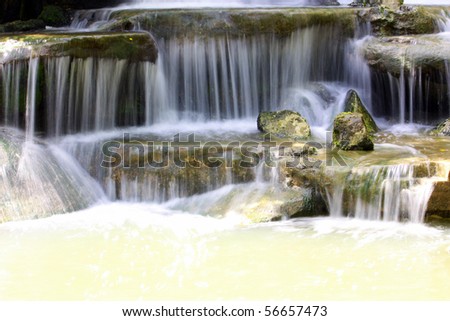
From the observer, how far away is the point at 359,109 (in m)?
8.30

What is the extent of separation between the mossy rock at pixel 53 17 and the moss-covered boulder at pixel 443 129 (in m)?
5.28

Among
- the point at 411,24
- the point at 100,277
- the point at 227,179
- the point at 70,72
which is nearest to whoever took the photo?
the point at 100,277

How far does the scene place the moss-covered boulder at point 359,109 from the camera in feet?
27.1

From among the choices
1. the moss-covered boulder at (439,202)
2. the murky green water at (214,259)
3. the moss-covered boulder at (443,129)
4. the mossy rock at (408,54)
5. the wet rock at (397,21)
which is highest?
the wet rock at (397,21)

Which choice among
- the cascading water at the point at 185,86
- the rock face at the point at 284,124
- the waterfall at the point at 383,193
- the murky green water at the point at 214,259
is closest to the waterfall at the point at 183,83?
the cascading water at the point at 185,86

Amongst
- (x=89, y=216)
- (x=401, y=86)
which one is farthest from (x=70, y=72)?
(x=401, y=86)

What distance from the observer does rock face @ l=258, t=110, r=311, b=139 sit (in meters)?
7.89

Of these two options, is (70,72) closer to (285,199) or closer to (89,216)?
(89,216)

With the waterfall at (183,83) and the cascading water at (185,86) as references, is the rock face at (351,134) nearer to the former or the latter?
the cascading water at (185,86)

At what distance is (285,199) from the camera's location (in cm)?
657

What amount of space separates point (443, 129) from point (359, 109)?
1003 mm

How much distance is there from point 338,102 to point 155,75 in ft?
7.70

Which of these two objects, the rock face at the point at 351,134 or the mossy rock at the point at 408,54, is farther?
the mossy rock at the point at 408,54

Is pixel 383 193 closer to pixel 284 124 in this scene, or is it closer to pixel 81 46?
pixel 284 124
